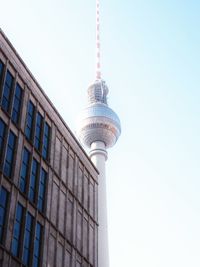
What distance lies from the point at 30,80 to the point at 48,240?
1588 centimetres

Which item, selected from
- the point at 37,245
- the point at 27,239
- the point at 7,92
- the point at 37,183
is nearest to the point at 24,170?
the point at 37,183

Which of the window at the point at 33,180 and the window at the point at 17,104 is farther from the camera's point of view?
the window at the point at 17,104

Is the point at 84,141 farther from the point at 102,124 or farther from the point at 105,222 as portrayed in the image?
the point at 105,222

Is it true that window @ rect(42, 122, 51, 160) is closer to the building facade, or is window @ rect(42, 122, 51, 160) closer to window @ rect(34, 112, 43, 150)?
the building facade

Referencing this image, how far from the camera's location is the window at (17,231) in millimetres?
36844

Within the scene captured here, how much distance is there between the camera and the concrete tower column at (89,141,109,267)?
414ft

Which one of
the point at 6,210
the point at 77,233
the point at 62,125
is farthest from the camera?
the point at 62,125

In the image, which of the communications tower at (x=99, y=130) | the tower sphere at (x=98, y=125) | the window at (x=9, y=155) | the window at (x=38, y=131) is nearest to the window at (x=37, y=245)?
the window at (x=9, y=155)

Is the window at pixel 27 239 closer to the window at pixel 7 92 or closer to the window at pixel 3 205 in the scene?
the window at pixel 3 205

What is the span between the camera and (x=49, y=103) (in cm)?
5088

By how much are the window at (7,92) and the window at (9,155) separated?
102 inches

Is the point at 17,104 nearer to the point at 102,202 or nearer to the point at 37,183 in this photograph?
the point at 37,183

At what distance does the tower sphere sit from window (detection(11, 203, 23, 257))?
10238cm

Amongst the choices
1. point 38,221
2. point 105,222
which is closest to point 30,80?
point 38,221
